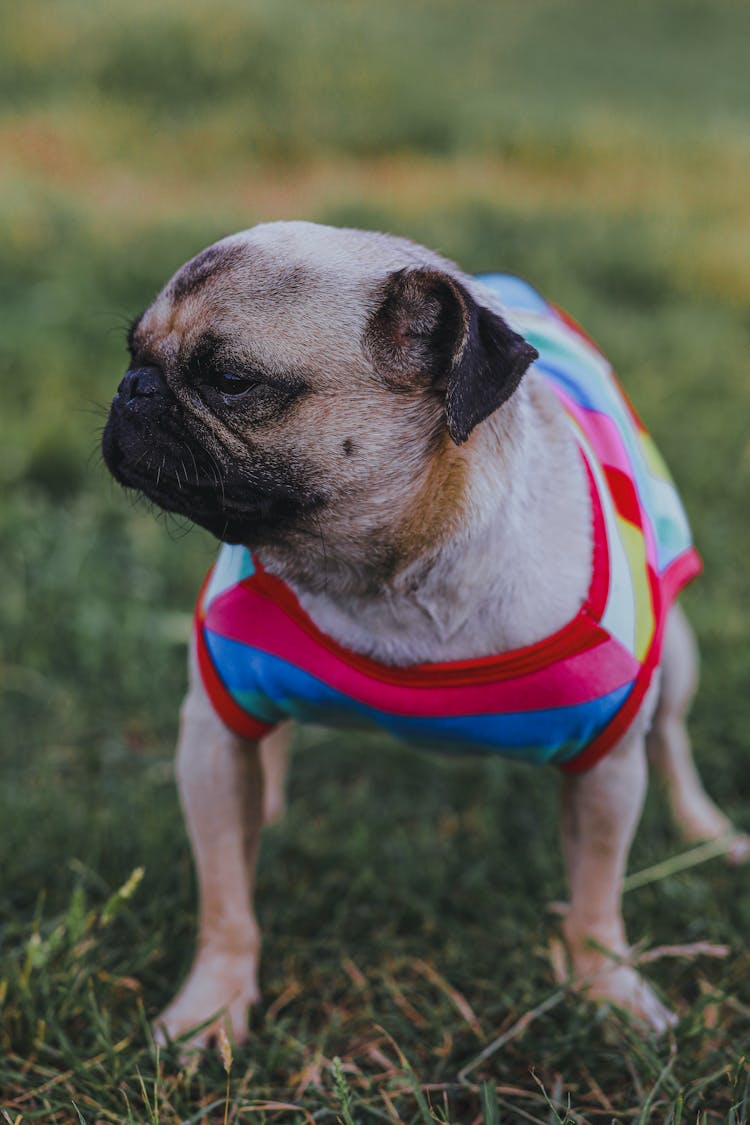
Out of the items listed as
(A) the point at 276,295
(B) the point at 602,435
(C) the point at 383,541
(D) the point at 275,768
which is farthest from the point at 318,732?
(A) the point at 276,295

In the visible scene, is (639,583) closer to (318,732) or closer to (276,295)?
(276,295)

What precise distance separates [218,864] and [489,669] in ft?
2.62

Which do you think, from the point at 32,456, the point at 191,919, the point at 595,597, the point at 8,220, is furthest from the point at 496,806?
the point at 8,220

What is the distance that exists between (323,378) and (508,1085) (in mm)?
1449

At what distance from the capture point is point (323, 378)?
2025 mm

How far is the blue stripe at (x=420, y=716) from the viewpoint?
7.42 ft

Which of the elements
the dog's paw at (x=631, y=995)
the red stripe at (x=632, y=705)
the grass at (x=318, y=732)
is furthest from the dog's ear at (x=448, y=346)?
the dog's paw at (x=631, y=995)

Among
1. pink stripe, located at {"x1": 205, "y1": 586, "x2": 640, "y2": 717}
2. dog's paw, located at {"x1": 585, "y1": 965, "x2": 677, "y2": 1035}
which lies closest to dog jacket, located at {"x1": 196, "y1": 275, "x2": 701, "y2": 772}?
pink stripe, located at {"x1": 205, "y1": 586, "x2": 640, "y2": 717}

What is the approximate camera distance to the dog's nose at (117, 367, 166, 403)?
211 centimetres

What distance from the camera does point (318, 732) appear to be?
3.62 m

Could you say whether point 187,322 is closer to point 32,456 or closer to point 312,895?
point 312,895

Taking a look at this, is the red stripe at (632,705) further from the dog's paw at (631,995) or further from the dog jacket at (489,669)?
the dog's paw at (631,995)

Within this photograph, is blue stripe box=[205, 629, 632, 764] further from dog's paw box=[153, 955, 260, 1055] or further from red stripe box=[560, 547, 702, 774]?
dog's paw box=[153, 955, 260, 1055]

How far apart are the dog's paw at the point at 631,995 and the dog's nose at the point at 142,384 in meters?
1.52
